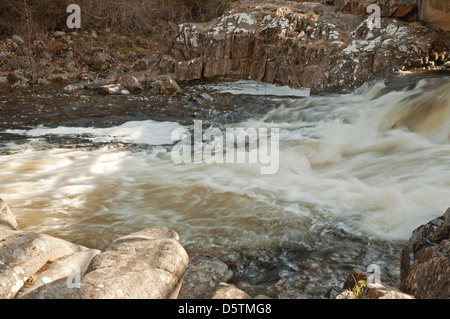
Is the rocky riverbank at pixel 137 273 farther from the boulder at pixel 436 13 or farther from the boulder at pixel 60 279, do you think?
the boulder at pixel 436 13

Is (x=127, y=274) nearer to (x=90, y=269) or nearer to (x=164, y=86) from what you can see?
(x=90, y=269)

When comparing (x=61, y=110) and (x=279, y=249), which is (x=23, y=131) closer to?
(x=61, y=110)

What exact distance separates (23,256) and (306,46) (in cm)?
1041

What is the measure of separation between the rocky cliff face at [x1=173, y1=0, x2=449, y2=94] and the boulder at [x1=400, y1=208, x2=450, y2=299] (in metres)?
7.26

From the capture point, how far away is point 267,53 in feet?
41.6

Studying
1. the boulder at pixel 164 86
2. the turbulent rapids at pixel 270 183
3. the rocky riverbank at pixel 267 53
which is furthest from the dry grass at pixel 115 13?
the turbulent rapids at pixel 270 183

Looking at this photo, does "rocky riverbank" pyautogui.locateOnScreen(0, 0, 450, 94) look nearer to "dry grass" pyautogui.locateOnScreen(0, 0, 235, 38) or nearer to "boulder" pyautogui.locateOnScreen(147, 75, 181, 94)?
"boulder" pyautogui.locateOnScreen(147, 75, 181, 94)

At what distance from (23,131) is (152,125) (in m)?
2.46

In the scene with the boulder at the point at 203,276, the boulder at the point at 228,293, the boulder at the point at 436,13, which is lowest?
the boulder at the point at 203,276

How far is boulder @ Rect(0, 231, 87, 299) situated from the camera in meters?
2.48

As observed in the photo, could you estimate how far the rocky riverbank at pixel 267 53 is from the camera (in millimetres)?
10117

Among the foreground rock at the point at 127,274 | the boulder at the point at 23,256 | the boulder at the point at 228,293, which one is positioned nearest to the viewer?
the foreground rock at the point at 127,274

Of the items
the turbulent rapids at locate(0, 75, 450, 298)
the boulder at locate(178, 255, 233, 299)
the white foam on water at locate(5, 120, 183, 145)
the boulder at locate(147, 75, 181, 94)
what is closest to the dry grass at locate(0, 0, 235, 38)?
the boulder at locate(147, 75, 181, 94)
